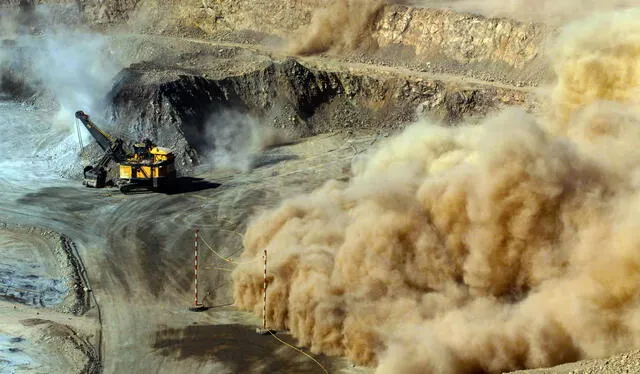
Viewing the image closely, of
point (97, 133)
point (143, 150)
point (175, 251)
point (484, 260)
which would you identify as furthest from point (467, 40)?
point (484, 260)

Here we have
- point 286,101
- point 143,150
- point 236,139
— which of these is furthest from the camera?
point 286,101

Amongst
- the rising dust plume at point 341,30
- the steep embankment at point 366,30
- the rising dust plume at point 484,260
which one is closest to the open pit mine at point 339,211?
the rising dust plume at point 484,260

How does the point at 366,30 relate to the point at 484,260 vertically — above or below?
above

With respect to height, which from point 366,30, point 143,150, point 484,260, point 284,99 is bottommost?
point 484,260

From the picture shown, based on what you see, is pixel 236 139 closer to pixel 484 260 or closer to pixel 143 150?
pixel 143 150

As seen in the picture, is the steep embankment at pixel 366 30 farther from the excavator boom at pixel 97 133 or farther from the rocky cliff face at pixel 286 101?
the excavator boom at pixel 97 133

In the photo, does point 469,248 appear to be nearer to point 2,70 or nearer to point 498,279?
point 498,279

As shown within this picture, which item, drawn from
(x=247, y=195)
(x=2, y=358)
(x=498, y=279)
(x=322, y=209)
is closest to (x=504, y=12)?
(x=247, y=195)
